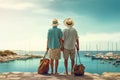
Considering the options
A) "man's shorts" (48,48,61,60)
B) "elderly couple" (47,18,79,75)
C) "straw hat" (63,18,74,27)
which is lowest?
"man's shorts" (48,48,61,60)

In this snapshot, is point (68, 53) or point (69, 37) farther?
point (68, 53)

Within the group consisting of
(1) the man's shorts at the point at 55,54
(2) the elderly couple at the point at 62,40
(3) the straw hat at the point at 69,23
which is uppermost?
(3) the straw hat at the point at 69,23

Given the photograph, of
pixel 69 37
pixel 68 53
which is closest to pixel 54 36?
pixel 69 37

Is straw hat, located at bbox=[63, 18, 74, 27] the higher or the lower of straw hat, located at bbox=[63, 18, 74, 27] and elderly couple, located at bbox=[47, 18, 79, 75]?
the higher

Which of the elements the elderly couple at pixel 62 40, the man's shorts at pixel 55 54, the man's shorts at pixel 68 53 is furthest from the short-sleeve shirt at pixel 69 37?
the man's shorts at pixel 55 54

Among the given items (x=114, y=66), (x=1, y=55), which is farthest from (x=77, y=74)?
(x=1, y=55)

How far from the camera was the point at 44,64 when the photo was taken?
1217 centimetres

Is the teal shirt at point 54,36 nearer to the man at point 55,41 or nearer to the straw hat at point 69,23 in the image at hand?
the man at point 55,41

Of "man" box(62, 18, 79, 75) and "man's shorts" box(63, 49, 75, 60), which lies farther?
"man's shorts" box(63, 49, 75, 60)

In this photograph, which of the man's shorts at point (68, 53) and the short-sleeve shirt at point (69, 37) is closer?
the short-sleeve shirt at point (69, 37)

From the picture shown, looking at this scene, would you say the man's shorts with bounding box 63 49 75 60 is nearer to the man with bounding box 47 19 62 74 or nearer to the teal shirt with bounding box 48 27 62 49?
the man with bounding box 47 19 62 74

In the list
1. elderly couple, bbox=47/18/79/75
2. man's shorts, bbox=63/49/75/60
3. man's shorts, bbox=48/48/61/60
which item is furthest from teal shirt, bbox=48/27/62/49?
man's shorts, bbox=63/49/75/60

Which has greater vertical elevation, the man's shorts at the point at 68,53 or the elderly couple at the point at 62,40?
the elderly couple at the point at 62,40

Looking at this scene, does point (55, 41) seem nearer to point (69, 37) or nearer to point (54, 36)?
point (54, 36)
